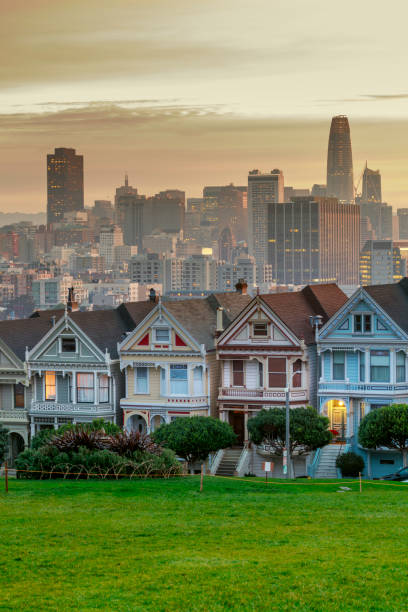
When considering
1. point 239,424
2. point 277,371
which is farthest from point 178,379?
point 277,371

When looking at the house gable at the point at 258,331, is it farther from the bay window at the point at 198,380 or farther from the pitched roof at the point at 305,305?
the bay window at the point at 198,380

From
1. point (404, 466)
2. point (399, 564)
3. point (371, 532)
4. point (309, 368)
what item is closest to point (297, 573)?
point (399, 564)

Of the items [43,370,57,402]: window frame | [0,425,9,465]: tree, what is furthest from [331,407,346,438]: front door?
[0,425,9,465]: tree

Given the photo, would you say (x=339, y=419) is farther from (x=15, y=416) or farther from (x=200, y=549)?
(x=200, y=549)

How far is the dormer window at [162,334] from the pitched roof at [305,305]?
15.5 ft

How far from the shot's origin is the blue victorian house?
51406mm

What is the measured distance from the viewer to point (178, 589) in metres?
21.7

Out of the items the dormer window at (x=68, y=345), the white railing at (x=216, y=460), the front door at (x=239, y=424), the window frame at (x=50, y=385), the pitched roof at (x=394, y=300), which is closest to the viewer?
the white railing at (x=216, y=460)

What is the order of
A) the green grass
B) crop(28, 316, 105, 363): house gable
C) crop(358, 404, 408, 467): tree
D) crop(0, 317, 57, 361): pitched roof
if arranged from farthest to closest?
crop(0, 317, 57, 361): pitched roof, crop(28, 316, 105, 363): house gable, crop(358, 404, 408, 467): tree, the green grass

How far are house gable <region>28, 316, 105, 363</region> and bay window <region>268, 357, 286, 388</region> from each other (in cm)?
806

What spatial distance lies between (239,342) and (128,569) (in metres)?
30.8

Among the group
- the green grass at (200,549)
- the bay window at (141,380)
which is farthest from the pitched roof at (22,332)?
the green grass at (200,549)

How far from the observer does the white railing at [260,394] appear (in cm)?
5297

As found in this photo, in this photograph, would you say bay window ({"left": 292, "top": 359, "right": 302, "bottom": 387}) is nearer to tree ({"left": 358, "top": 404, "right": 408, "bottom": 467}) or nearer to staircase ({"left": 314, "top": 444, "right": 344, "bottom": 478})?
staircase ({"left": 314, "top": 444, "right": 344, "bottom": 478})
